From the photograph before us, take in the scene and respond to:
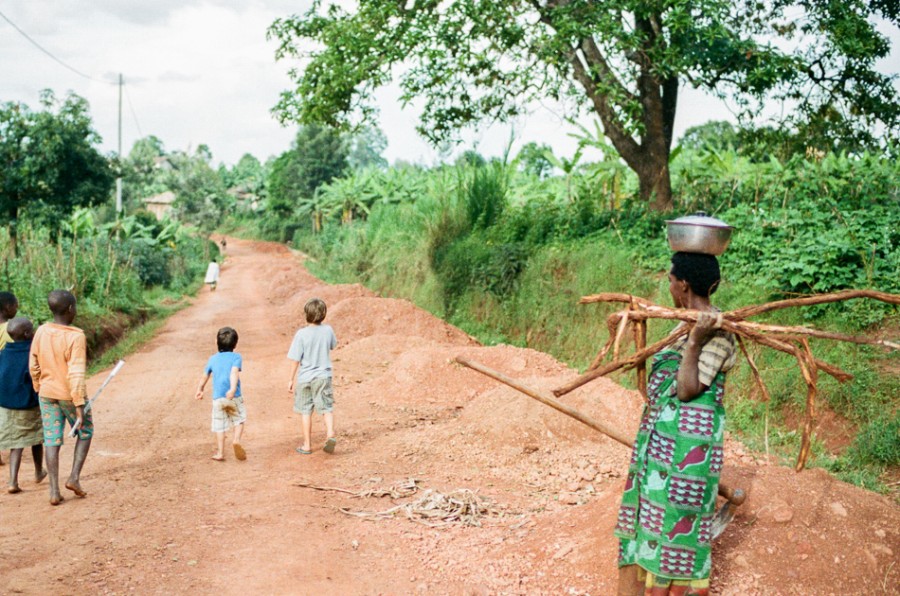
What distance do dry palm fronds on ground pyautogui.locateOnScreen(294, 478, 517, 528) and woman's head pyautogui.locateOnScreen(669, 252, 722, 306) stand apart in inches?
108

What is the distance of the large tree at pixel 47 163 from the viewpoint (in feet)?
58.3

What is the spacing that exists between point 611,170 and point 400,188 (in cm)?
1792

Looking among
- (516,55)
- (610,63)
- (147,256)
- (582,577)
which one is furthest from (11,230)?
(582,577)

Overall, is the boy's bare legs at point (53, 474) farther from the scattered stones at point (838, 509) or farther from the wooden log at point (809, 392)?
the scattered stones at point (838, 509)

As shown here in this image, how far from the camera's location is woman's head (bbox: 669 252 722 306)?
11.0ft

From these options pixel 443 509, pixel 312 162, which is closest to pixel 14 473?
pixel 443 509

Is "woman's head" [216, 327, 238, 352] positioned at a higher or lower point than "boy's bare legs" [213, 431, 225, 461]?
higher

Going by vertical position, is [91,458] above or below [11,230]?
below

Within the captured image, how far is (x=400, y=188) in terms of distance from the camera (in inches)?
1294

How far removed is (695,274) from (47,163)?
1800 cm

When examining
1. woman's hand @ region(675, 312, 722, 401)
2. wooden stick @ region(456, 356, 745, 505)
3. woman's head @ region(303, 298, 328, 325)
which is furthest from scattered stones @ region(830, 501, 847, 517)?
woman's head @ region(303, 298, 328, 325)

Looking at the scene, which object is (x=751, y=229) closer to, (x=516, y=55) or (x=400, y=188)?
(x=516, y=55)

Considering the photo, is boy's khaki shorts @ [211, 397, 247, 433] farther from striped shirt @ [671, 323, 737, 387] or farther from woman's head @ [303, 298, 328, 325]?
striped shirt @ [671, 323, 737, 387]

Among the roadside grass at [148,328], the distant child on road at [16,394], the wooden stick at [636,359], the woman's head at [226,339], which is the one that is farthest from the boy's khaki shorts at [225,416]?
the roadside grass at [148,328]
